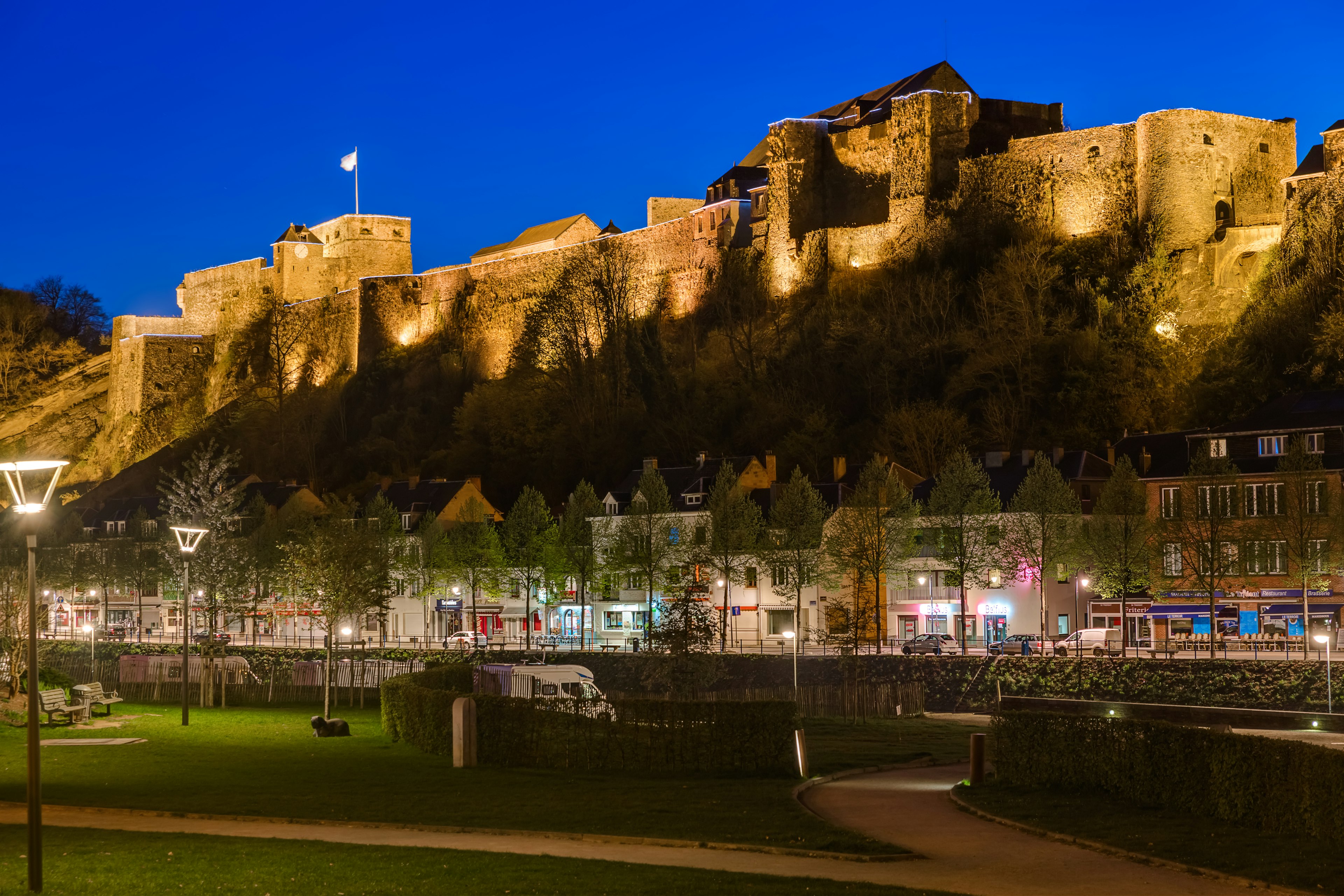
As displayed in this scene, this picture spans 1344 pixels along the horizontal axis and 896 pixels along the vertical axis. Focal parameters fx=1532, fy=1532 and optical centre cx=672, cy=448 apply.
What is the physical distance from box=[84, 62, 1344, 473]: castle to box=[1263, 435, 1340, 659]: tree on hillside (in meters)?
19.8

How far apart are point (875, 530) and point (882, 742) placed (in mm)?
26870

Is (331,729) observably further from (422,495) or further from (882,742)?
(422,495)

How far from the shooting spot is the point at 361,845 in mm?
16047

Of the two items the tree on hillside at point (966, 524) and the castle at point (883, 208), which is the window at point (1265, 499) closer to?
the tree on hillside at point (966, 524)

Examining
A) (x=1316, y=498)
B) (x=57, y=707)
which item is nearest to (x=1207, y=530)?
(x=1316, y=498)

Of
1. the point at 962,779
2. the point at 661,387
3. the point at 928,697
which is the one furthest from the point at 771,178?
the point at 962,779

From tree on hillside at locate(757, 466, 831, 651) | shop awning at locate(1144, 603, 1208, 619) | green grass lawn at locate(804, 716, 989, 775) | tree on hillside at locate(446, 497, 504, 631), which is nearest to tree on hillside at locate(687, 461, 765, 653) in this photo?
tree on hillside at locate(757, 466, 831, 651)

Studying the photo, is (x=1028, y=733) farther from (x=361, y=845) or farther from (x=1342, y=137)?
(x=1342, y=137)

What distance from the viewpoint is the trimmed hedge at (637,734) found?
22625 mm

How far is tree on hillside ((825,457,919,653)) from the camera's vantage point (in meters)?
54.2

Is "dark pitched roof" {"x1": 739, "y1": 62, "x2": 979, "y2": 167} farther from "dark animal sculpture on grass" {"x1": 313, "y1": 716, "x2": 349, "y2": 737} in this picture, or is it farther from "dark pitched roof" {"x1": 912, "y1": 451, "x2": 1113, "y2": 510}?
"dark animal sculpture on grass" {"x1": 313, "y1": 716, "x2": 349, "y2": 737}

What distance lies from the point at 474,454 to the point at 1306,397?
160 feet

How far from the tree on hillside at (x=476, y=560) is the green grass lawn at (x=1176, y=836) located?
45.4 meters

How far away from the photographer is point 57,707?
2891 cm
